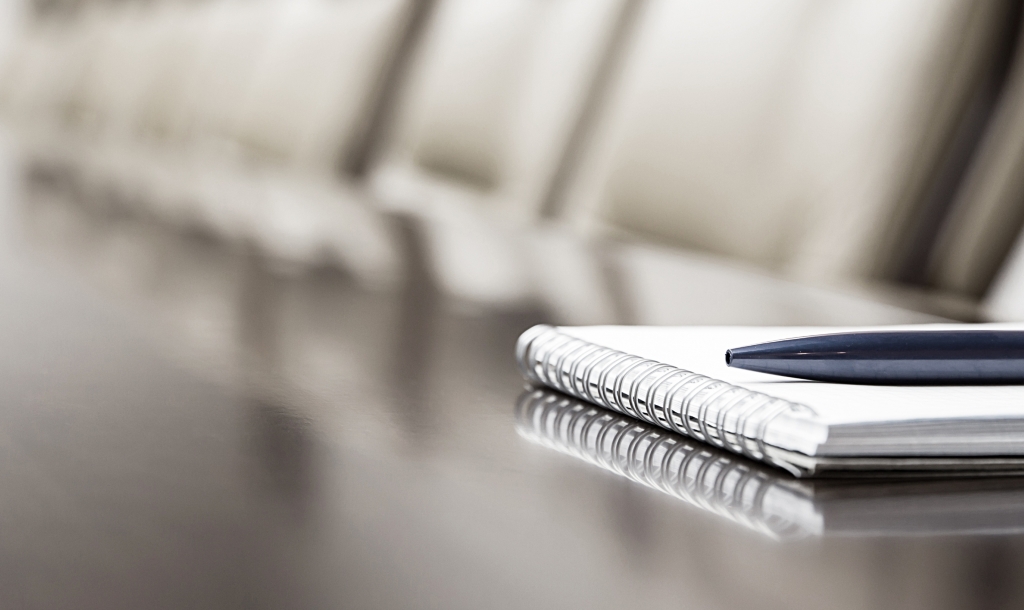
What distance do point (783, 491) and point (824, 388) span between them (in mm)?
37

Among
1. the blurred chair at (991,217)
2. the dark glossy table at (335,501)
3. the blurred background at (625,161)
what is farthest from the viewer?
the blurred chair at (991,217)

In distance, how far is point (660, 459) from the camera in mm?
229

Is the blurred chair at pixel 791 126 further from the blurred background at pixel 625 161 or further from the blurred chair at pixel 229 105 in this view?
the blurred chair at pixel 229 105

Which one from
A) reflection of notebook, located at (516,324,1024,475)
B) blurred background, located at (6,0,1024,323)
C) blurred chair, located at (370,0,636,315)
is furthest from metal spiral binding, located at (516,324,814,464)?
blurred chair, located at (370,0,636,315)

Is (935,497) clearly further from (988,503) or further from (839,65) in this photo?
→ (839,65)

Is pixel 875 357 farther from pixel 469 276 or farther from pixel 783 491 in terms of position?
pixel 469 276

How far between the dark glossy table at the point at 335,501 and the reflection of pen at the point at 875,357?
32 millimetres

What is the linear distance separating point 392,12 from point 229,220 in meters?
1.02

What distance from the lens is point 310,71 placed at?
1788 millimetres

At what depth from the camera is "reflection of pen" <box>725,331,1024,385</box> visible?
0.80 feet

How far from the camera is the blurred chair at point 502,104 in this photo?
129cm

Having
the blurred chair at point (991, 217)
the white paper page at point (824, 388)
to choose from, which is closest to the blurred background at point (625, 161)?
the blurred chair at point (991, 217)

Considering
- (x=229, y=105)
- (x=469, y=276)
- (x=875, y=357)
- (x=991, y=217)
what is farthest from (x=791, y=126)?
(x=229, y=105)

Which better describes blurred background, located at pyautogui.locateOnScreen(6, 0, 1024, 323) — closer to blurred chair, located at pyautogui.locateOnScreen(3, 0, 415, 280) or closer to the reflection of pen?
blurred chair, located at pyautogui.locateOnScreen(3, 0, 415, 280)
